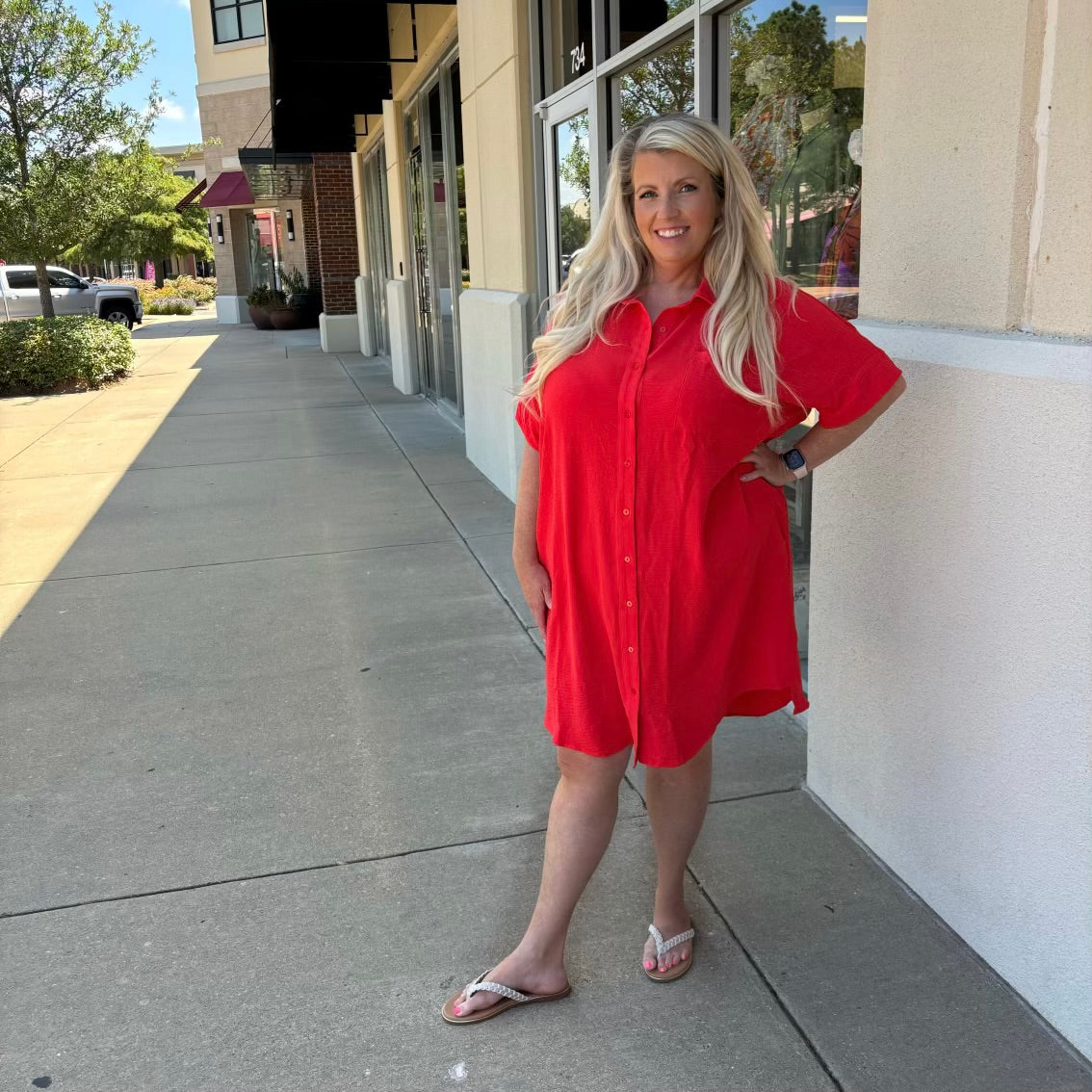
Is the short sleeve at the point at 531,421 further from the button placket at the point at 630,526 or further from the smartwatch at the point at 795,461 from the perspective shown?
the smartwatch at the point at 795,461

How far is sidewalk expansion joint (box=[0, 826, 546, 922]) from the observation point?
2.82 metres

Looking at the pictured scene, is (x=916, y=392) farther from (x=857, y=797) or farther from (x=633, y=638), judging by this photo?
(x=857, y=797)

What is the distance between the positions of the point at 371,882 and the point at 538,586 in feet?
3.46

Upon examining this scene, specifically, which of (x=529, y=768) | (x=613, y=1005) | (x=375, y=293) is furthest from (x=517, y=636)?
(x=375, y=293)

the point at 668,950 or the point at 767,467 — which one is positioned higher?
the point at 767,467

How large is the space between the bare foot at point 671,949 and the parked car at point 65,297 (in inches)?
980

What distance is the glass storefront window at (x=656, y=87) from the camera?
176 inches

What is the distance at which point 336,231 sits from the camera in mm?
19172

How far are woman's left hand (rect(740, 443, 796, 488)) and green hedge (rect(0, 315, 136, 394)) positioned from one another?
1401cm

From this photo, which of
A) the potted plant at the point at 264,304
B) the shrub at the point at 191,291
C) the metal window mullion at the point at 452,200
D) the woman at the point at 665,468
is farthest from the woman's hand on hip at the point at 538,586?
the shrub at the point at 191,291

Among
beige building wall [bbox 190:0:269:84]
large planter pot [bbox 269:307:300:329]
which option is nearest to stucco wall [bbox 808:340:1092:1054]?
large planter pot [bbox 269:307:300:329]

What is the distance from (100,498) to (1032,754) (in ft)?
22.3

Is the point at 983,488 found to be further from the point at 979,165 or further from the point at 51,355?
the point at 51,355

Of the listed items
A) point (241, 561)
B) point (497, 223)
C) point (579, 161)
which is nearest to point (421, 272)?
point (497, 223)
